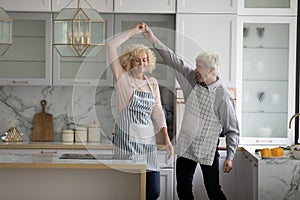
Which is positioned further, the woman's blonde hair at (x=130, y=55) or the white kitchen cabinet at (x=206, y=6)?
the white kitchen cabinet at (x=206, y=6)

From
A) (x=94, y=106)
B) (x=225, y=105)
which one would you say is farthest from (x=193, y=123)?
(x=94, y=106)

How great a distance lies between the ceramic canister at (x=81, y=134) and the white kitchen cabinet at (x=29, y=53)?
51 centimetres

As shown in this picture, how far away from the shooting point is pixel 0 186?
3.44 m

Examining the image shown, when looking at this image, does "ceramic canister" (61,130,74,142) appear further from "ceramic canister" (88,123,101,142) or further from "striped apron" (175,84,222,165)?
"striped apron" (175,84,222,165)

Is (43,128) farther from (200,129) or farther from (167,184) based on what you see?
(200,129)

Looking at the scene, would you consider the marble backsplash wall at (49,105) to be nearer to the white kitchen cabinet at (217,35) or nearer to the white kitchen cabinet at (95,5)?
the white kitchen cabinet at (95,5)

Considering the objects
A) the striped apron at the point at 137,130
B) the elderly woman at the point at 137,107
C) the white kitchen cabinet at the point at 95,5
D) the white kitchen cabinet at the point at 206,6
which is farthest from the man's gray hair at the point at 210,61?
the white kitchen cabinet at the point at 95,5

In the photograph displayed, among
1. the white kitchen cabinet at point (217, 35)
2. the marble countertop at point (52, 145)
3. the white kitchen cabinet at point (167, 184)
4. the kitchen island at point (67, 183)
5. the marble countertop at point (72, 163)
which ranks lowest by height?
the white kitchen cabinet at point (167, 184)

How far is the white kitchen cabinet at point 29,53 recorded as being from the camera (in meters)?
4.90

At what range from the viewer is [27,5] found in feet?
15.7

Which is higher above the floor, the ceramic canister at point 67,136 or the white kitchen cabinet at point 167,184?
the ceramic canister at point 67,136

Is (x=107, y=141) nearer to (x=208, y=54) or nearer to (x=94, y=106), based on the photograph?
(x=94, y=106)

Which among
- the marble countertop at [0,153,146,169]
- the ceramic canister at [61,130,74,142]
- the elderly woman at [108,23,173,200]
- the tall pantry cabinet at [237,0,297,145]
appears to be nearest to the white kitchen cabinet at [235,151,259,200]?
the tall pantry cabinet at [237,0,297,145]


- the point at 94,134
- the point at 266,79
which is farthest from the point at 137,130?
the point at 266,79
